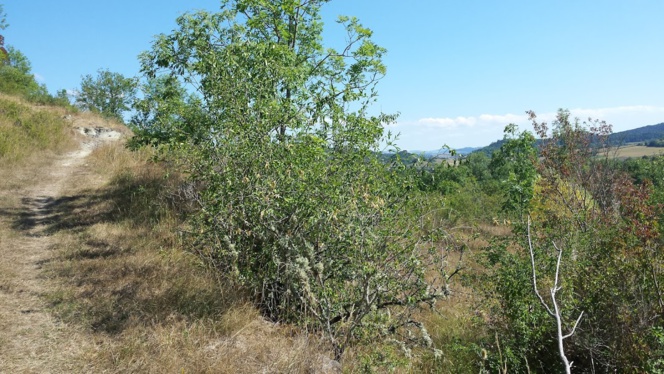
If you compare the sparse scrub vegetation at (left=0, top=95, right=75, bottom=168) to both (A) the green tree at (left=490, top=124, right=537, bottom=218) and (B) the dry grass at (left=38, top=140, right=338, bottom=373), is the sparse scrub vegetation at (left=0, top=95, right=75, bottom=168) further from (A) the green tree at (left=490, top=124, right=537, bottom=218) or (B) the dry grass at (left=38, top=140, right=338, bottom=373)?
(A) the green tree at (left=490, top=124, right=537, bottom=218)

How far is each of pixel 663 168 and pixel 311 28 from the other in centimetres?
3311

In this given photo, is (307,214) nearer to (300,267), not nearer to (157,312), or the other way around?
(300,267)

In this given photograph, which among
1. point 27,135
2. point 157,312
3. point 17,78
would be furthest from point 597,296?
point 17,78

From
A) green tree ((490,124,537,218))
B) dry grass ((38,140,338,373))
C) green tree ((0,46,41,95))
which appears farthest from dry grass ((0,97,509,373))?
green tree ((0,46,41,95))

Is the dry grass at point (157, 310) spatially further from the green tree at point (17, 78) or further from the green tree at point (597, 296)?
the green tree at point (17, 78)

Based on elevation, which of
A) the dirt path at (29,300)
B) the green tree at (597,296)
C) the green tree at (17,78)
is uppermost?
the green tree at (17,78)

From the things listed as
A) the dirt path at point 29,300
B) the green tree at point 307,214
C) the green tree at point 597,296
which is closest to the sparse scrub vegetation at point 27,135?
the dirt path at point 29,300

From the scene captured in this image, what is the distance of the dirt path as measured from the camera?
4.66 meters

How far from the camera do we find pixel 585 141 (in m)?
17.3

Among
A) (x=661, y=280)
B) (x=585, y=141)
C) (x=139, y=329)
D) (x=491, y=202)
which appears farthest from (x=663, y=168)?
(x=139, y=329)

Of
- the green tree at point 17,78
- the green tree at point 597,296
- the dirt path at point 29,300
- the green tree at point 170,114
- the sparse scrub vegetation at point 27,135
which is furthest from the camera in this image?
the green tree at point 17,78

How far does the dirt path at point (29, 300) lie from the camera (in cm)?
466

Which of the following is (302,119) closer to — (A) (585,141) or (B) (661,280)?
(B) (661,280)

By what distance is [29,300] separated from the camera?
6.03 metres
